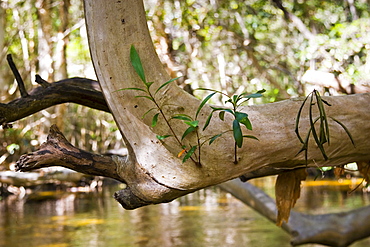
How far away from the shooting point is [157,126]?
190cm

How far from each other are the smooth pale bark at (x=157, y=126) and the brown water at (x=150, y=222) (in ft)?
15.1

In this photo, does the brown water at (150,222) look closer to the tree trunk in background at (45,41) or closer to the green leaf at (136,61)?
the tree trunk in background at (45,41)

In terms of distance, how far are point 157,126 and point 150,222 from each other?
6518 millimetres

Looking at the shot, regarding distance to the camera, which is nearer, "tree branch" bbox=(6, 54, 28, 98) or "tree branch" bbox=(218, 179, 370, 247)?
"tree branch" bbox=(6, 54, 28, 98)

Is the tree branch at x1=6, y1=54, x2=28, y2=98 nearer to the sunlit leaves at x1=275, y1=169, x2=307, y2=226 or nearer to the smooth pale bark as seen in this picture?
the smooth pale bark

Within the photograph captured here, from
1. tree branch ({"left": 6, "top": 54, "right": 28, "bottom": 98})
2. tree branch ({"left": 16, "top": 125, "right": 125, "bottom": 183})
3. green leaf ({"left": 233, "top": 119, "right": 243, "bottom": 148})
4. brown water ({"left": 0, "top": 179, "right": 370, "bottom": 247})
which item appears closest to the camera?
green leaf ({"left": 233, "top": 119, "right": 243, "bottom": 148})

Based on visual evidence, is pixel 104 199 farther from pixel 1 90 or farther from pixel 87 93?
pixel 87 93

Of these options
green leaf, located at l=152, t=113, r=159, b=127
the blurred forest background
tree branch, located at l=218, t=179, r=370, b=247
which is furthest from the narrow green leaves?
the blurred forest background

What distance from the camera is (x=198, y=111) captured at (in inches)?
72.4

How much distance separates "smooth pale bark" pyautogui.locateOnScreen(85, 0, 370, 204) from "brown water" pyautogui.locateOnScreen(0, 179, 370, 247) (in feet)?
15.1

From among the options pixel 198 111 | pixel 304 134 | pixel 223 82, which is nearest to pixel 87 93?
pixel 198 111

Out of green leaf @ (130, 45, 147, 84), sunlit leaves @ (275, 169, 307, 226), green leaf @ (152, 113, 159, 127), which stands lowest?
sunlit leaves @ (275, 169, 307, 226)

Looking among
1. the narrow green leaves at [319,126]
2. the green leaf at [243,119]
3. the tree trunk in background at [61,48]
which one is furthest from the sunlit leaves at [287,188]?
the tree trunk in background at [61,48]

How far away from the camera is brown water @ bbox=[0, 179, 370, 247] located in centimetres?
676
